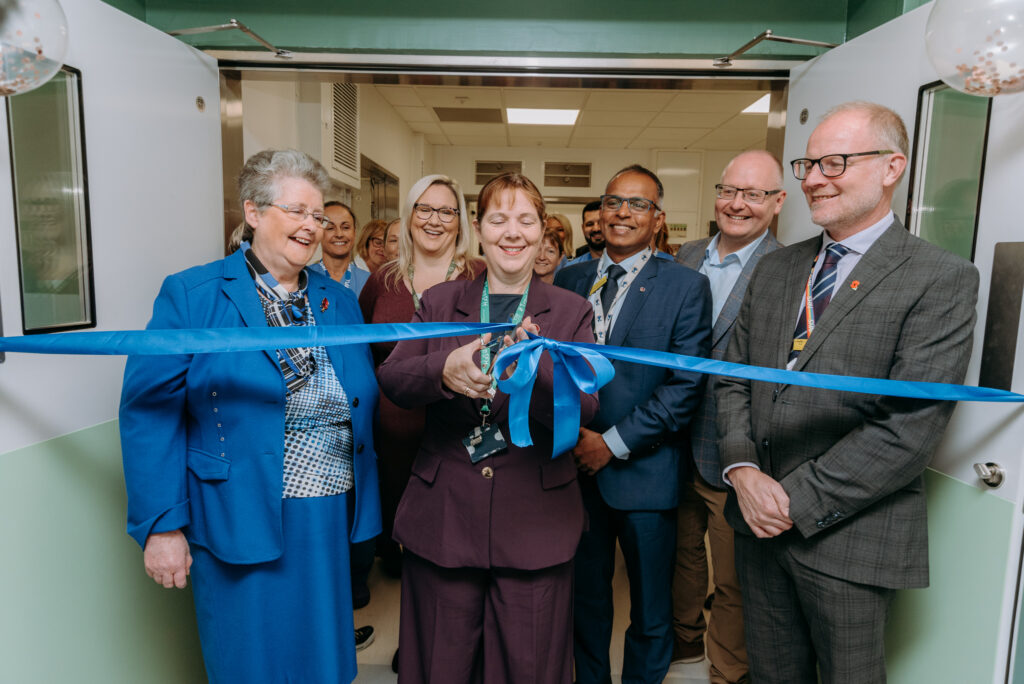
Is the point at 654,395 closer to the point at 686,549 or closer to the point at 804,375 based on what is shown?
the point at 804,375

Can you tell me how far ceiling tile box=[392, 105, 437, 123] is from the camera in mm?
7410

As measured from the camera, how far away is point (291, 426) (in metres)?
1.67

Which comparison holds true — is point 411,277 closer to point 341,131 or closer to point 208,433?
point 208,433

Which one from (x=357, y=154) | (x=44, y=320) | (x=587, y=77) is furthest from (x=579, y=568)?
(x=357, y=154)

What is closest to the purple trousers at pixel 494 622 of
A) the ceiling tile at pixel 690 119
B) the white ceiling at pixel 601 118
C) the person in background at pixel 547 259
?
the person in background at pixel 547 259

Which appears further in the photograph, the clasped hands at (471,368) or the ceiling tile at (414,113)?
the ceiling tile at (414,113)

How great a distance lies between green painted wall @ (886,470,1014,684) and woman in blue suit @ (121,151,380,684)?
163cm

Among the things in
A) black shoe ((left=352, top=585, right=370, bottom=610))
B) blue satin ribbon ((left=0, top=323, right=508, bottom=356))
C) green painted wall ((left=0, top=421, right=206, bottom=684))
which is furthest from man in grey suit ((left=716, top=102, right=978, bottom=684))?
black shoe ((left=352, top=585, right=370, bottom=610))

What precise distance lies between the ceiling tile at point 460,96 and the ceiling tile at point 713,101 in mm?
2034

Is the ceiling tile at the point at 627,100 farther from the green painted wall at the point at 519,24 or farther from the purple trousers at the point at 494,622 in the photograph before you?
Answer: the purple trousers at the point at 494,622

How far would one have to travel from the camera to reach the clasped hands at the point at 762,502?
154 centimetres

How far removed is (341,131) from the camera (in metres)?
5.15

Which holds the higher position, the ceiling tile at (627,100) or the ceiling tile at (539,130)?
the ceiling tile at (539,130)

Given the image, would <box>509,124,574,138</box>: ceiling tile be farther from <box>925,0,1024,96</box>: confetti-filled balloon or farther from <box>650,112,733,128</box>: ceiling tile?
<box>925,0,1024,96</box>: confetti-filled balloon
